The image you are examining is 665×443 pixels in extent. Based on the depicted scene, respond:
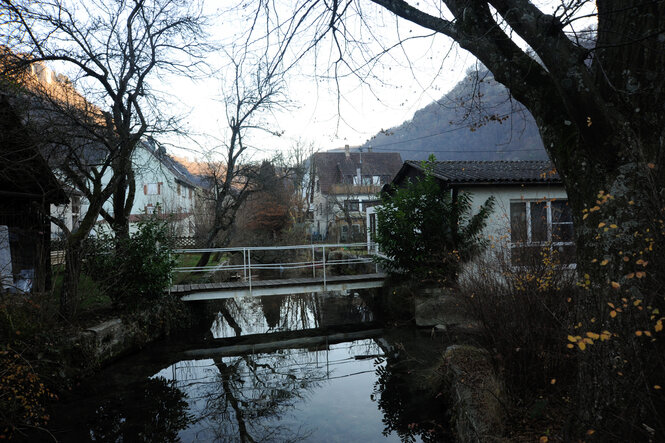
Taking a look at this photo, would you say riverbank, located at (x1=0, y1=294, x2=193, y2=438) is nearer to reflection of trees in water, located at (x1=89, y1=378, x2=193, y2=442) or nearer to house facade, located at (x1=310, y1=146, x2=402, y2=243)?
reflection of trees in water, located at (x1=89, y1=378, x2=193, y2=442)

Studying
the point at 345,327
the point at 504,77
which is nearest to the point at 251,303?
the point at 345,327

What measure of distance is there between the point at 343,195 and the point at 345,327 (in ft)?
85.2

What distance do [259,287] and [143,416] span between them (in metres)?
5.74

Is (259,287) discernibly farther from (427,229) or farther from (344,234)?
(344,234)

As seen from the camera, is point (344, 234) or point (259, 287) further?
point (344, 234)

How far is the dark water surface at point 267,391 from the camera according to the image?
5652mm

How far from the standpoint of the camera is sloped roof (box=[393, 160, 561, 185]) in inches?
451

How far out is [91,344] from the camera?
7.76m

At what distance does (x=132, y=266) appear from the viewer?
964cm

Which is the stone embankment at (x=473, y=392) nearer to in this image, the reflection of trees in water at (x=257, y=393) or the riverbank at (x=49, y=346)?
the reflection of trees in water at (x=257, y=393)

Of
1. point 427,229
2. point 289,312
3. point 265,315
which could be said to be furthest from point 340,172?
point 427,229

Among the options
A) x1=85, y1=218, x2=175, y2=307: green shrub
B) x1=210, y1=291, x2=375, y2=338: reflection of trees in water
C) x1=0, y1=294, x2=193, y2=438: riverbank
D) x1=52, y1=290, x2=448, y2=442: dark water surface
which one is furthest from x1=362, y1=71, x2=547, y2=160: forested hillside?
x1=85, y1=218, x2=175, y2=307: green shrub

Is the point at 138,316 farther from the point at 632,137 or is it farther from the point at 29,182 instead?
the point at 632,137

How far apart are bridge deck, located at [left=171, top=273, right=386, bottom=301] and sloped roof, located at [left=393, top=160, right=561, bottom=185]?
3.47 m
